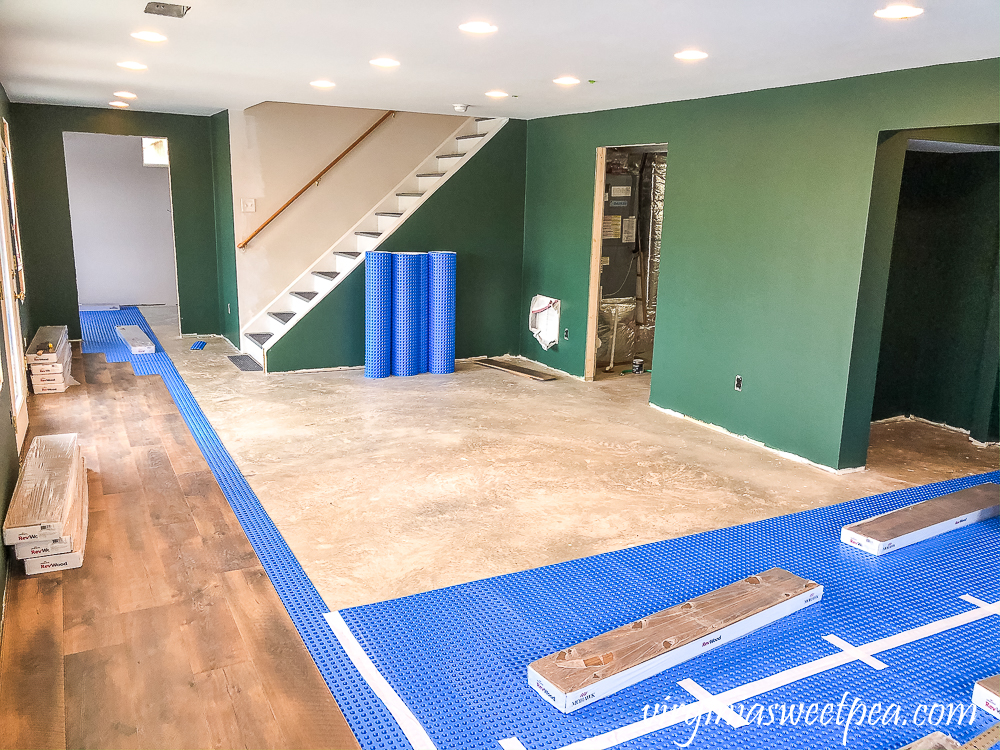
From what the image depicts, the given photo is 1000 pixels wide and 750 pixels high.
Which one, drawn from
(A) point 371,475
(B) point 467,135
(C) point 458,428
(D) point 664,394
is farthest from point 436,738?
(B) point 467,135

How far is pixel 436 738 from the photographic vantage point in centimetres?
243

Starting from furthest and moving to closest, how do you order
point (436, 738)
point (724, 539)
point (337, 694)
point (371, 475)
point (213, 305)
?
point (213, 305) < point (371, 475) < point (724, 539) < point (337, 694) < point (436, 738)

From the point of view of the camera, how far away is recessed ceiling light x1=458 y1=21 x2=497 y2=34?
3.39 meters

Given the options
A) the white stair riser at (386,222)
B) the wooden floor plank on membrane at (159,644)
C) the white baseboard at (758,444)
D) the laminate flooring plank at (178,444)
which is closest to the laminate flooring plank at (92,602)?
the wooden floor plank on membrane at (159,644)

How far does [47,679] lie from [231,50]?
3.26m

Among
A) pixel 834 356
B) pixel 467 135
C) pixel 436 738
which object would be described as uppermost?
pixel 467 135

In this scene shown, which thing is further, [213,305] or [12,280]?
[213,305]

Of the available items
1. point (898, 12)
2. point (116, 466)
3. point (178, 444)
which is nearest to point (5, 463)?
point (116, 466)

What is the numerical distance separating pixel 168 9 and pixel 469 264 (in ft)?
15.2

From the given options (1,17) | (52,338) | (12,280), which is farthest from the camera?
(52,338)

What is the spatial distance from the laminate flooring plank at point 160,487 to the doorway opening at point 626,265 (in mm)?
3872

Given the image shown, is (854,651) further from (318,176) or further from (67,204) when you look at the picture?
(67,204)

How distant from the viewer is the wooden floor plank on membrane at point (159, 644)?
2418mm

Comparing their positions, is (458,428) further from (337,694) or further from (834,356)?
(337,694)
